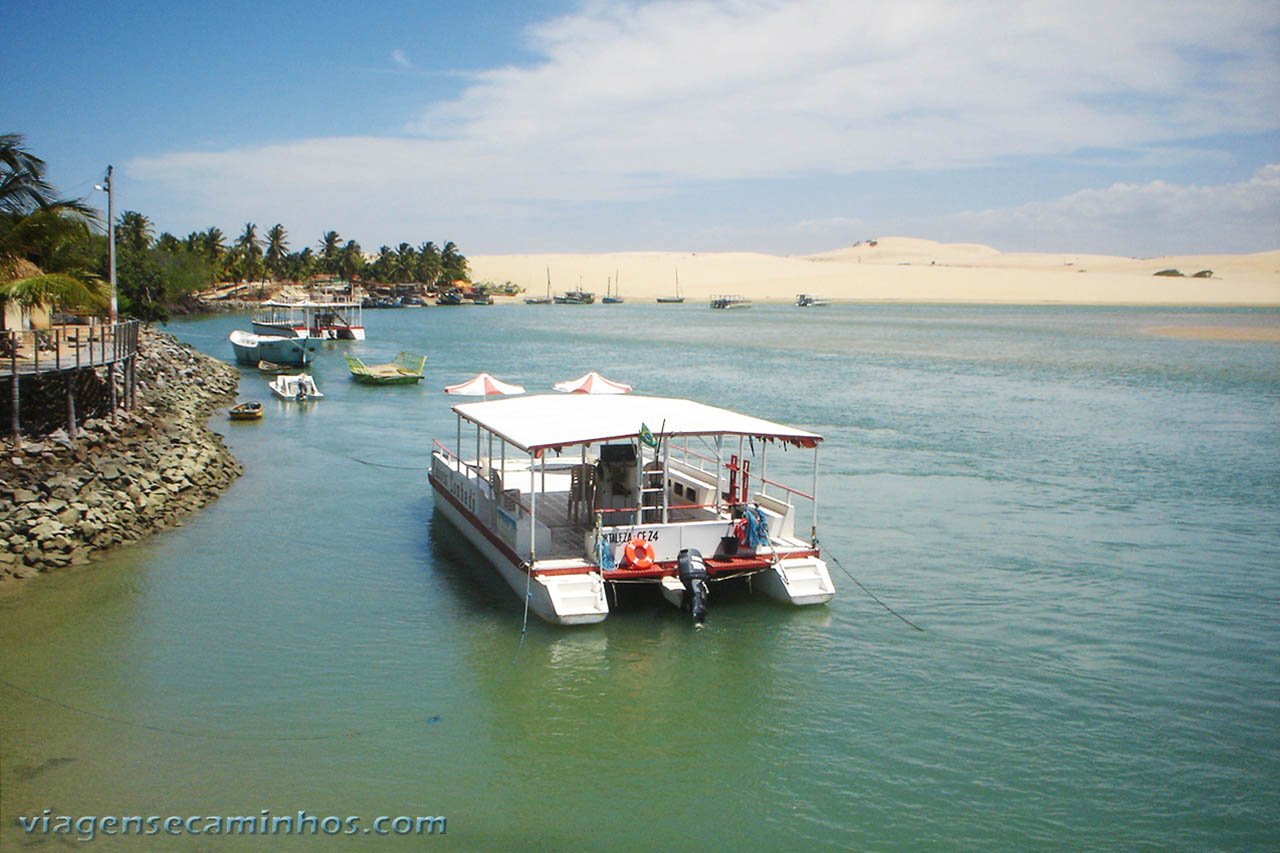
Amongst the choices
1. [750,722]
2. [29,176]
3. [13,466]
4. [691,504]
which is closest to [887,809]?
[750,722]

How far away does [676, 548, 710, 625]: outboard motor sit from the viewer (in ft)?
50.9

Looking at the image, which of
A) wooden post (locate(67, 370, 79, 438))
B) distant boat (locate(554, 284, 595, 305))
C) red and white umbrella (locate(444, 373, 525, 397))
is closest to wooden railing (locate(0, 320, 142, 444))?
wooden post (locate(67, 370, 79, 438))

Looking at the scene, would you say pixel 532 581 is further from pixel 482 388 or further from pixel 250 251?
pixel 250 251

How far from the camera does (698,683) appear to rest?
553 inches

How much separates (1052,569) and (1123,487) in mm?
9137

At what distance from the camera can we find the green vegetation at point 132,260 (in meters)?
24.5

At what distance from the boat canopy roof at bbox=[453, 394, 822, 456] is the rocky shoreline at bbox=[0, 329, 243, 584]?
715 cm

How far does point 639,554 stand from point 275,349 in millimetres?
47199

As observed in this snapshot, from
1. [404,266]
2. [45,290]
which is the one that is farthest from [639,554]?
[404,266]

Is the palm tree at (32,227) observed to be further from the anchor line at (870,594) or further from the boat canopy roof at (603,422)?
the anchor line at (870,594)

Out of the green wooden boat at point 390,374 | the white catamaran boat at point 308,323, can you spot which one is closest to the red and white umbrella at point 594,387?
the green wooden boat at point 390,374

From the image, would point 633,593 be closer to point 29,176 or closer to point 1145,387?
point 29,176

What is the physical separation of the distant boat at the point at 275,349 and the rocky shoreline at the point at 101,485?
89.6ft

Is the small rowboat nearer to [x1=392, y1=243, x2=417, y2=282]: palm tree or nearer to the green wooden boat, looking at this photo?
the green wooden boat
